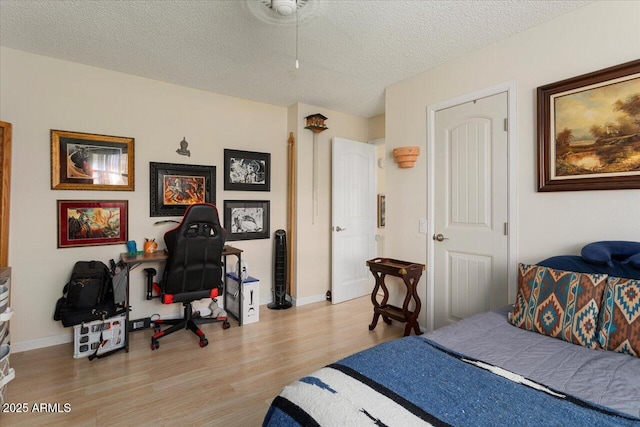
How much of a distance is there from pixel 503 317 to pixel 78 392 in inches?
113

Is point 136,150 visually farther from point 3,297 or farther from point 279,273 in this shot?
point 279,273

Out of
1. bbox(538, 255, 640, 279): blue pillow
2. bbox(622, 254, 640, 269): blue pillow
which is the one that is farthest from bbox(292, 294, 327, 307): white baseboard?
bbox(622, 254, 640, 269): blue pillow

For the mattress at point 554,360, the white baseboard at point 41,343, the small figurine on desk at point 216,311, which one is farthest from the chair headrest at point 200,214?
the mattress at point 554,360

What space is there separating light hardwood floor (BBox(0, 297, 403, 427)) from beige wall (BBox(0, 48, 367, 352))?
1.93 feet

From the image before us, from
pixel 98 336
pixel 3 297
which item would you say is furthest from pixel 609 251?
pixel 98 336

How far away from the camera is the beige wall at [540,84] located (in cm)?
189

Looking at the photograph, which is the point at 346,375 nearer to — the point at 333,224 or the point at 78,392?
the point at 78,392

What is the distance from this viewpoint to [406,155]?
3.03m

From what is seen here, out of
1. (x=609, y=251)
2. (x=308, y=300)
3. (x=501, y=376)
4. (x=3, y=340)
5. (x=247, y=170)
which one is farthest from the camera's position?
(x=308, y=300)

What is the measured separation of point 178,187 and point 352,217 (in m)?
Answer: 2.22

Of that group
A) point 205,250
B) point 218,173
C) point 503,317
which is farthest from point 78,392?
point 503,317

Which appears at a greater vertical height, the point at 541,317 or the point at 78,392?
the point at 541,317

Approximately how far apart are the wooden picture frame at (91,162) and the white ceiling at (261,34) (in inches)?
28.2

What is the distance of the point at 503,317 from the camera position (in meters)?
1.90
